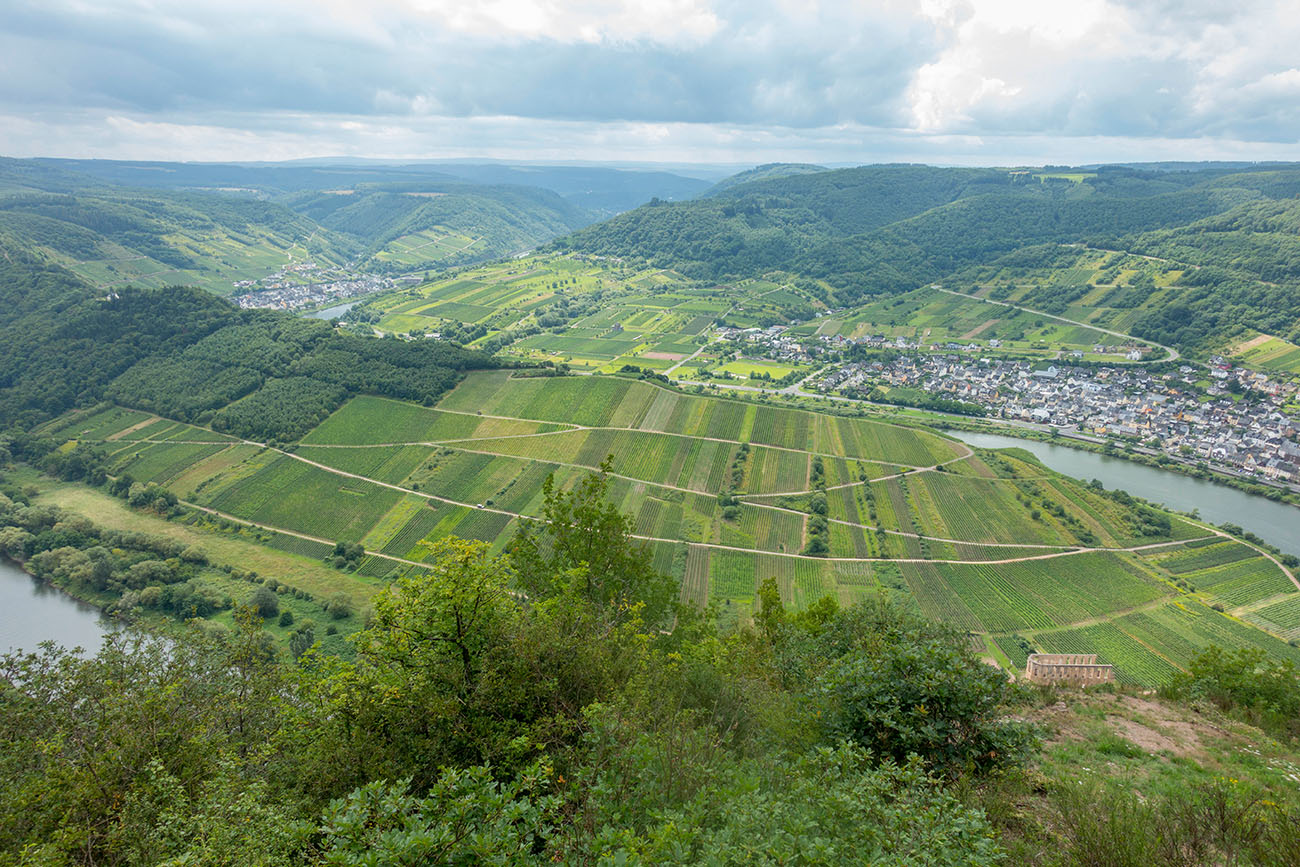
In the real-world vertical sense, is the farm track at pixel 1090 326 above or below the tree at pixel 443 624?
below

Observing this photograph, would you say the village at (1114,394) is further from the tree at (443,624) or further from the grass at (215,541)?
the tree at (443,624)

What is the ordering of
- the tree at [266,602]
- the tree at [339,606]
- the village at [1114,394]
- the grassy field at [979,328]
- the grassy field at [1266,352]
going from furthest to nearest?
the grassy field at [979,328] < the grassy field at [1266,352] < the village at [1114,394] < the tree at [339,606] < the tree at [266,602]

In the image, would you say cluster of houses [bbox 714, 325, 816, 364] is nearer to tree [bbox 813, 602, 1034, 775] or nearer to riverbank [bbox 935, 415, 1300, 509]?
riverbank [bbox 935, 415, 1300, 509]

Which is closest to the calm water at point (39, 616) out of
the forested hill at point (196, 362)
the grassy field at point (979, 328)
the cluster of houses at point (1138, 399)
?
the forested hill at point (196, 362)

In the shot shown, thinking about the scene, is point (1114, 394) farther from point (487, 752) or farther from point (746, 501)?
point (487, 752)

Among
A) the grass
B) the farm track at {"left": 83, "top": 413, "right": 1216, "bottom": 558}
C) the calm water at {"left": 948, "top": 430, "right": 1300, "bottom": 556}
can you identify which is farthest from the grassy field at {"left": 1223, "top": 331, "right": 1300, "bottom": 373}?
the grass

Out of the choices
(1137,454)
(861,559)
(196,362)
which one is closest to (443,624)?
(861,559)
